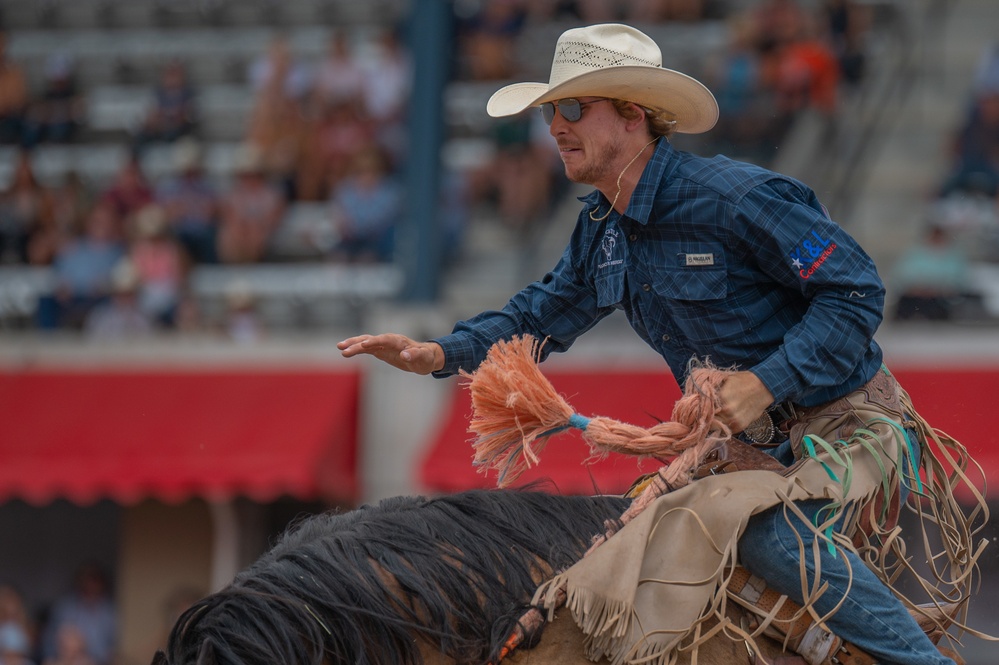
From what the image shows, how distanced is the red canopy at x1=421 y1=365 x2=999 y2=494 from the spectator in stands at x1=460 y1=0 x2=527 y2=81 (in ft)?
11.5

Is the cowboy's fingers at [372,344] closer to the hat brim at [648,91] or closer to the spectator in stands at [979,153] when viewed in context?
the hat brim at [648,91]

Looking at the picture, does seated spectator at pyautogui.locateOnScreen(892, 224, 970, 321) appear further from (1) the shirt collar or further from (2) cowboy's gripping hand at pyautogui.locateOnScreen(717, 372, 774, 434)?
(2) cowboy's gripping hand at pyautogui.locateOnScreen(717, 372, 774, 434)

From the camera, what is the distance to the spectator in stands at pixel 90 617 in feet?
33.1

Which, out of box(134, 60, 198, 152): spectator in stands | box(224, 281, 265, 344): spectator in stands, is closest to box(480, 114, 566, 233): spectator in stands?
box(224, 281, 265, 344): spectator in stands

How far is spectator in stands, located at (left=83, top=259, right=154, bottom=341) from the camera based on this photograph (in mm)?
10930

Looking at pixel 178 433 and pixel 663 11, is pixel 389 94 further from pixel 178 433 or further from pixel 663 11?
pixel 178 433

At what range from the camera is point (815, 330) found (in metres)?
2.78

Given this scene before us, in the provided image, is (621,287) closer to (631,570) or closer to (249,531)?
(631,570)

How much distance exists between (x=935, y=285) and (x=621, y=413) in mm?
2367

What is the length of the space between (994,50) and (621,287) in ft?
28.1

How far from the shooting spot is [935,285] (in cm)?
929

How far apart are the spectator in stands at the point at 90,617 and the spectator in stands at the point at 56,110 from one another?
15.3 ft

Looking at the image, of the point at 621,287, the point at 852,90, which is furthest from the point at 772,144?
the point at 621,287

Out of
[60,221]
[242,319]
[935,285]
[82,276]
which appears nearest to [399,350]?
[935,285]
